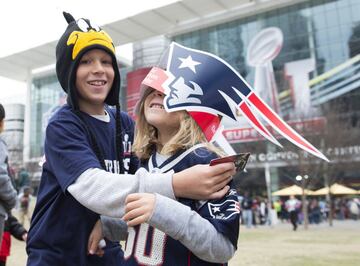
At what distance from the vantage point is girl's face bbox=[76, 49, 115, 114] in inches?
60.6

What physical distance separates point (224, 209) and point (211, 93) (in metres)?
0.40

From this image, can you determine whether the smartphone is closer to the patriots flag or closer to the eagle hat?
the patriots flag

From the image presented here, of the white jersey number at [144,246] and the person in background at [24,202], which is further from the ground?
the white jersey number at [144,246]

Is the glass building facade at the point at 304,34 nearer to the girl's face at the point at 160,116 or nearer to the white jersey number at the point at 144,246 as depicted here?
the girl's face at the point at 160,116

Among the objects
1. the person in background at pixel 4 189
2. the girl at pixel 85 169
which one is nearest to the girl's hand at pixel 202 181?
the girl at pixel 85 169

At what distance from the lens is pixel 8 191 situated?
288cm

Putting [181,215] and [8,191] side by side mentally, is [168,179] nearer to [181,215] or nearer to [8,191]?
[181,215]

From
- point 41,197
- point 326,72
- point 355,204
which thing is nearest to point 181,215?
point 41,197

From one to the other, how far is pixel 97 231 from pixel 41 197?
27 cm

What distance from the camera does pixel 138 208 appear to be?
1171 mm

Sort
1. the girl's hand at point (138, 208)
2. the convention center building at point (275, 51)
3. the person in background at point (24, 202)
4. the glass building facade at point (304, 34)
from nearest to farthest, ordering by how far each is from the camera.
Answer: the girl's hand at point (138, 208) < the person in background at point (24, 202) < the convention center building at point (275, 51) < the glass building facade at point (304, 34)

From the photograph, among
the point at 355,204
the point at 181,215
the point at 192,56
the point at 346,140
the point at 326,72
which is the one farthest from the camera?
the point at 326,72

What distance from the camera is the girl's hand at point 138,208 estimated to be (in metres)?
1.17

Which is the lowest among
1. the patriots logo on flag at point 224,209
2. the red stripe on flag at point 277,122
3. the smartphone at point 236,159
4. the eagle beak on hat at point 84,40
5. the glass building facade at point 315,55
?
the patriots logo on flag at point 224,209
